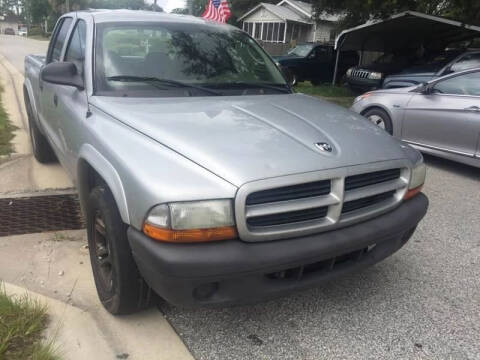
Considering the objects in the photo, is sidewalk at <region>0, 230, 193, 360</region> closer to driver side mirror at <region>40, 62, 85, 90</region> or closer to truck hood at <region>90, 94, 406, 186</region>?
truck hood at <region>90, 94, 406, 186</region>

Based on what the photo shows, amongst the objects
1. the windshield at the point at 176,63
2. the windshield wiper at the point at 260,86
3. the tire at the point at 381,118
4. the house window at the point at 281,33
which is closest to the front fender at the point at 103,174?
the windshield at the point at 176,63

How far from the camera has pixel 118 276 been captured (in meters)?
2.32

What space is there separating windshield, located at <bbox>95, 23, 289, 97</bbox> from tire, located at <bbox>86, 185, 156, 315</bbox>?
860 millimetres

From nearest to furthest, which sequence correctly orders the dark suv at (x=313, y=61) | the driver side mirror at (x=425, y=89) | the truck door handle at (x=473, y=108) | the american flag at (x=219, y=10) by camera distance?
1. the truck door handle at (x=473, y=108)
2. the driver side mirror at (x=425, y=89)
3. the american flag at (x=219, y=10)
4. the dark suv at (x=313, y=61)

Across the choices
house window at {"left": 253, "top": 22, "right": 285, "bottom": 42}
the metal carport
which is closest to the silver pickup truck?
the metal carport

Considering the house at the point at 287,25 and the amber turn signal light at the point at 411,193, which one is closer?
the amber turn signal light at the point at 411,193

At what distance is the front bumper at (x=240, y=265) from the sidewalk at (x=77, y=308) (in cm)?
48

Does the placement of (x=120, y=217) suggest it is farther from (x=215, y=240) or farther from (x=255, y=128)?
(x=255, y=128)

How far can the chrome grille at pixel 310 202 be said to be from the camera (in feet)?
6.70

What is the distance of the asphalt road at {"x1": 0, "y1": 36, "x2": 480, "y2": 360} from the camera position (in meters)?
2.41

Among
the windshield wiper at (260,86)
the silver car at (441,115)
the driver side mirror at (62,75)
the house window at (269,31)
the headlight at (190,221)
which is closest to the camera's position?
the headlight at (190,221)

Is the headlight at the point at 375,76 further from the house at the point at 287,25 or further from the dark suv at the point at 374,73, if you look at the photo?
the house at the point at 287,25

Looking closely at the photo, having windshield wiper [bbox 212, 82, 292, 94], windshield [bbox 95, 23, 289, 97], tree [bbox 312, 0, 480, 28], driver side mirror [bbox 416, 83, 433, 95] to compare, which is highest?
tree [bbox 312, 0, 480, 28]

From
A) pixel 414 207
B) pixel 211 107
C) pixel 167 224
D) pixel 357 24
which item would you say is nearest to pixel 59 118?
pixel 211 107
